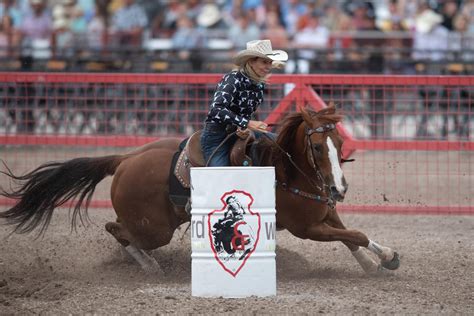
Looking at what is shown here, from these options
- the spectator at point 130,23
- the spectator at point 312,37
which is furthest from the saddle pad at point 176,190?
the spectator at point 130,23

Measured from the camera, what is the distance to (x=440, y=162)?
1060 cm

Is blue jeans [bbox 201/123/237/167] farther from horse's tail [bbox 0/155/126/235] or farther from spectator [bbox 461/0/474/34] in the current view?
spectator [bbox 461/0/474/34]

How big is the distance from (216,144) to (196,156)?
198 millimetres

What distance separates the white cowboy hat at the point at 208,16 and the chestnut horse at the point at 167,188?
988 centimetres

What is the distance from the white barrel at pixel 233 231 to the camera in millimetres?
6047

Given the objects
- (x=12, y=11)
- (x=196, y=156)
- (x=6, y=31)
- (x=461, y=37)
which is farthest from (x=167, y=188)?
(x=12, y=11)

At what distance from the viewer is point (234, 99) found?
677 cm

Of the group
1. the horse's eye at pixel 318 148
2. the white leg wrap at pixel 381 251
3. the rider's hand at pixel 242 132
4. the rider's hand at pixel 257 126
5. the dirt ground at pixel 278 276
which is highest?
the rider's hand at pixel 257 126

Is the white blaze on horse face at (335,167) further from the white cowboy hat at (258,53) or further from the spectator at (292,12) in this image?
the spectator at (292,12)

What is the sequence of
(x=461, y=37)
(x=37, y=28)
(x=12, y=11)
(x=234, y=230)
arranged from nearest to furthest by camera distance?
(x=234, y=230) → (x=461, y=37) → (x=37, y=28) → (x=12, y=11)

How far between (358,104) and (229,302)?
547cm

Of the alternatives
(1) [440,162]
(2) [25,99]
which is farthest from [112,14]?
(1) [440,162]

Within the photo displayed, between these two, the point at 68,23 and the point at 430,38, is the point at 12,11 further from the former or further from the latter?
the point at 430,38

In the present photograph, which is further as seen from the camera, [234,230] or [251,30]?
[251,30]
